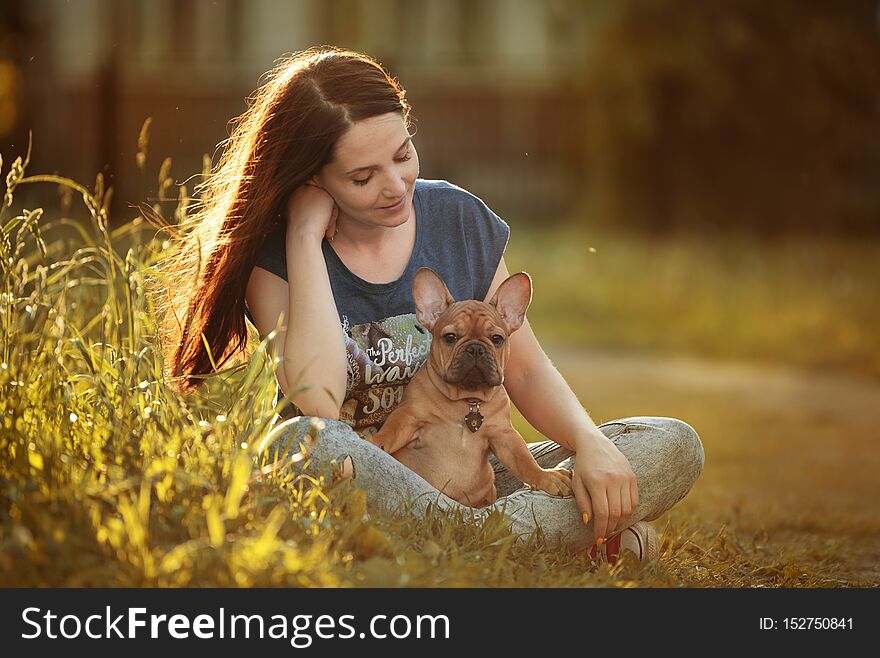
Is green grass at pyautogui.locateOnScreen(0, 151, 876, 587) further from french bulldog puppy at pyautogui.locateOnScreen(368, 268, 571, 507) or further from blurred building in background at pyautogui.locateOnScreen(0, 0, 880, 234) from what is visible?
blurred building in background at pyautogui.locateOnScreen(0, 0, 880, 234)

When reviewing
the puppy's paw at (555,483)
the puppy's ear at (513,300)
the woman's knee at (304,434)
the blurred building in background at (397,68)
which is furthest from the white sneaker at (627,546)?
the blurred building in background at (397,68)

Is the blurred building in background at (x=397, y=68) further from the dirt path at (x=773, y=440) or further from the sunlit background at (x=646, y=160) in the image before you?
the dirt path at (x=773, y=440)

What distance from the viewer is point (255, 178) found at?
3580 mm

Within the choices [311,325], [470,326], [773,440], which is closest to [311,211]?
[311,325]

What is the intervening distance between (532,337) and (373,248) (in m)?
0.57

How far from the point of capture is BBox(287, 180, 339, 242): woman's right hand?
138 inches

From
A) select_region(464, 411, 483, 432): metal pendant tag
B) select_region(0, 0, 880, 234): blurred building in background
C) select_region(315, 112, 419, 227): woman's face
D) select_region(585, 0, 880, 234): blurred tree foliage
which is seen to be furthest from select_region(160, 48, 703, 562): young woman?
select_region(585, 0, 880, 234): blurred tree foliage

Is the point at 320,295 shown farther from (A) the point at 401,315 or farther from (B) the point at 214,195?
(B) the point at 214,195

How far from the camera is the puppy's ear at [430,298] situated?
3500 millimetres

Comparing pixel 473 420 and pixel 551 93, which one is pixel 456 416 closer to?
pixel 473 420

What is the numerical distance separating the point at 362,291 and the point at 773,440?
4137mm

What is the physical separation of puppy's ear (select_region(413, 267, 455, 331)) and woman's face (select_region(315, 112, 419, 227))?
19 cm

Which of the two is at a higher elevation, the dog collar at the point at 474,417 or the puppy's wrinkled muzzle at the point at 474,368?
the puppy's wrinkled muzzle at the point at 474,368

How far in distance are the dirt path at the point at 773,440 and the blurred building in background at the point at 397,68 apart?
30.1 feet
